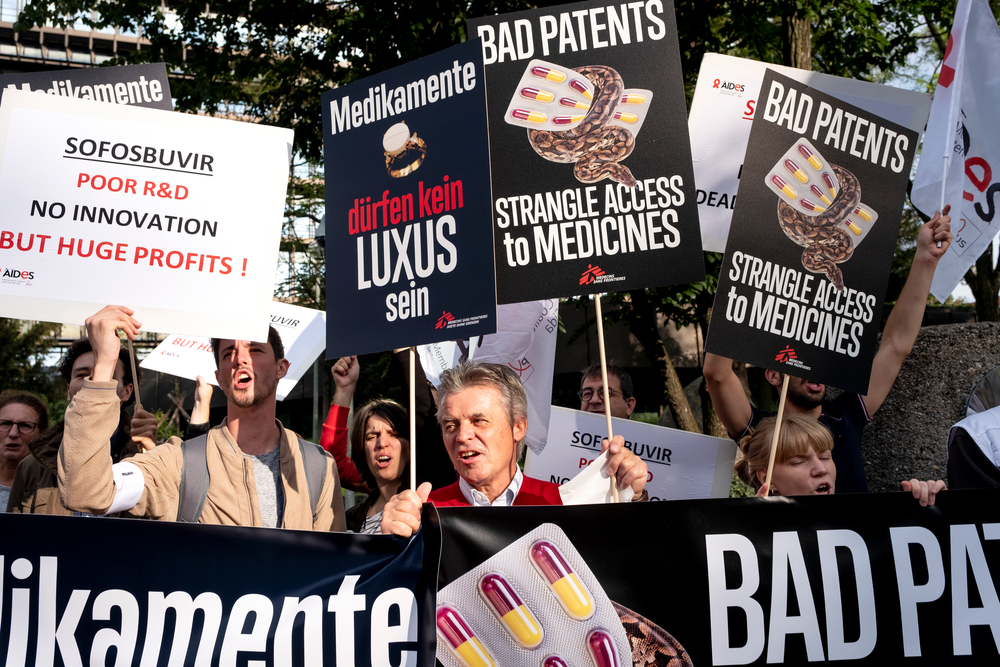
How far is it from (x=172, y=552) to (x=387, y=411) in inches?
69.0

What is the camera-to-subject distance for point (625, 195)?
321cm

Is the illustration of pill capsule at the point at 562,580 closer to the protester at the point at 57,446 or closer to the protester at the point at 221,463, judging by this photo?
the protester at the point at 221,463

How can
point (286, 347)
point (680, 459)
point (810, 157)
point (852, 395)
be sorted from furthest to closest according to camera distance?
point (286, 347)
point (680, 459)
point (852, 395)
point (810, 157)

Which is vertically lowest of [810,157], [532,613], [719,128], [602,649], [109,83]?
[602,649]

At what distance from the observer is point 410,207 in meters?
3.19

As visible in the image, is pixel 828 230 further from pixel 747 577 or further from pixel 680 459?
pixel 680 459

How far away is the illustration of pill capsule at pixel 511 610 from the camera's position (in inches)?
103

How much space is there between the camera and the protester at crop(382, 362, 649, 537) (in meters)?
3.03

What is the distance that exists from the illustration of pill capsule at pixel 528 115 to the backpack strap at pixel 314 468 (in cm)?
141

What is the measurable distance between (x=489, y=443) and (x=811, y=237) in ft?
4.79

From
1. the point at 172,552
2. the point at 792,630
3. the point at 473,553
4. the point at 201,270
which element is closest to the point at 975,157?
the point at 792,630

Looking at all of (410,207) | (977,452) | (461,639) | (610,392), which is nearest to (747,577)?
(461,639)

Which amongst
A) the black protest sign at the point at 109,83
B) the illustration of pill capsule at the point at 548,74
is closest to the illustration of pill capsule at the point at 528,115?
the illustration of pill capsule at the point at 548,74

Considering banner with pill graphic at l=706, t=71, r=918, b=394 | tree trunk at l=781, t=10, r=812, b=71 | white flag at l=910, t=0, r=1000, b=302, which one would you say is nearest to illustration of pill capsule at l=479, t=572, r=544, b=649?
banner with pill graphic at l=706, t=71, r=918, b=394
